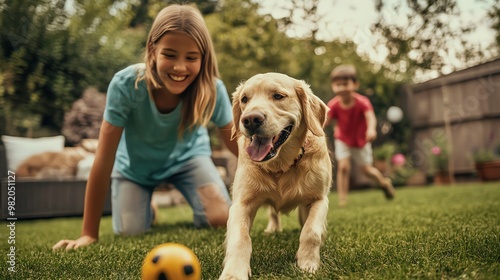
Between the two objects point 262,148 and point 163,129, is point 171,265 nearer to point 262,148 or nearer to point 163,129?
point 262,148

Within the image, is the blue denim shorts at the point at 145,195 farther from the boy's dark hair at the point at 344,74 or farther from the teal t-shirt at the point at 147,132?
the boy's dark hair at the point at 344,74

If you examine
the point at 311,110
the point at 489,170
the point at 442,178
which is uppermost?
the point at 311,110

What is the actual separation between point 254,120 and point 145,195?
6.70 feet

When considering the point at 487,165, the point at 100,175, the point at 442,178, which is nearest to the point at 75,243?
the point at 100,175

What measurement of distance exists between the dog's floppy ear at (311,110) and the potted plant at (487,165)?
782 centimetres

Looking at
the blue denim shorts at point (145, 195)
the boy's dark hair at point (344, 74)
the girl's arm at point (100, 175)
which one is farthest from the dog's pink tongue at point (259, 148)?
the boy's dark hair at point (344, 74)

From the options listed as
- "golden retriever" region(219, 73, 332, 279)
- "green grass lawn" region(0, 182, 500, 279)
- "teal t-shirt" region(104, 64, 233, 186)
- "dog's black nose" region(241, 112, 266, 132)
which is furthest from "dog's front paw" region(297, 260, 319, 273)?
"teal t-shirt" region(104, 64, 233, 186)

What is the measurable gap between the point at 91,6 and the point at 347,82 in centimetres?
369

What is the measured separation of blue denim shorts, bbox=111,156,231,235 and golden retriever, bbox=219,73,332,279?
1.39m

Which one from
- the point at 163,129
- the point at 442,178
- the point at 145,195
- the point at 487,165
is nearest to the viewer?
the point at 163,129

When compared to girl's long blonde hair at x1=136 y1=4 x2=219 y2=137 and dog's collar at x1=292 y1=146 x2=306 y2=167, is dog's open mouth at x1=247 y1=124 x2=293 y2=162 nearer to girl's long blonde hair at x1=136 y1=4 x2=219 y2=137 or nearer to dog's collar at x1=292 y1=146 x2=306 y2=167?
dog's collar at x1=292 y1=146 x2=306 y2=167

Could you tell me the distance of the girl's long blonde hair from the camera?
2756 millimetres

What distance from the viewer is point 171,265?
4.99 ft

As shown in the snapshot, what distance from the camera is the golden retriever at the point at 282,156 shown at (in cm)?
208
